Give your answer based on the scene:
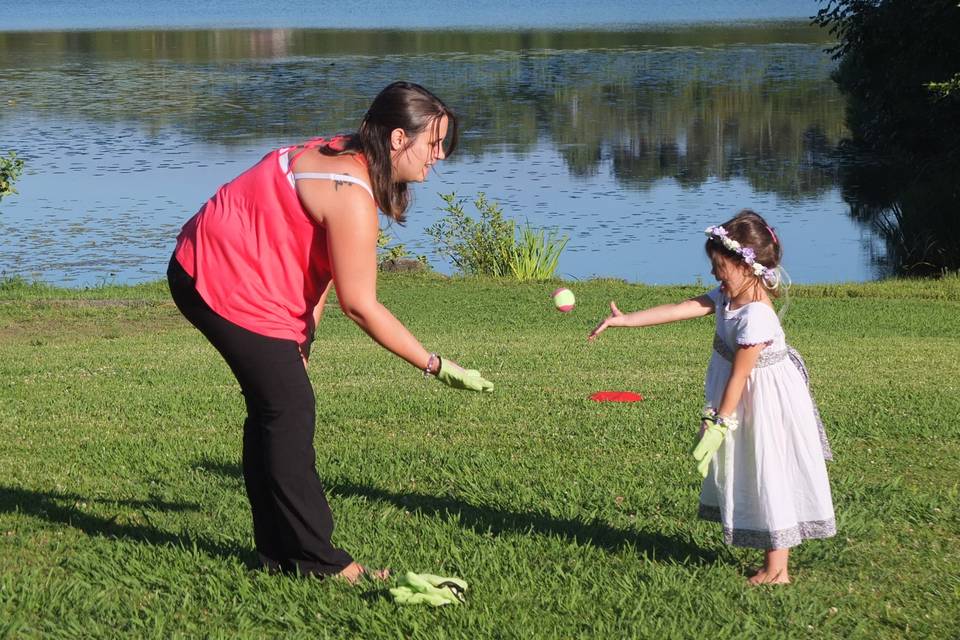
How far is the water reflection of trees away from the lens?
103ft

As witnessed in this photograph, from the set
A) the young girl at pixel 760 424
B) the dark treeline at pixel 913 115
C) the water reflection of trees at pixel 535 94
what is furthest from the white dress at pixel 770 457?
the water reflection of trees at pixel 535 94

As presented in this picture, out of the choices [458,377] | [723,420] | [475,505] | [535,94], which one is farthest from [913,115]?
[458,377]

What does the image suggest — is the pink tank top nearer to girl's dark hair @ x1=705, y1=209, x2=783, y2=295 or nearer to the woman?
the woman

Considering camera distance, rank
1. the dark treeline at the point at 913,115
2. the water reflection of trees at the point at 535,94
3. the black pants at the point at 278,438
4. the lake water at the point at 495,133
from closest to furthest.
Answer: the black pants at the point at 278,438, the dark treeline at the point at 913,115, the lake water at the point at 495,133, the water reflection of trees at the point at 535,94

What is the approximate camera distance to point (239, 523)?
4.98m

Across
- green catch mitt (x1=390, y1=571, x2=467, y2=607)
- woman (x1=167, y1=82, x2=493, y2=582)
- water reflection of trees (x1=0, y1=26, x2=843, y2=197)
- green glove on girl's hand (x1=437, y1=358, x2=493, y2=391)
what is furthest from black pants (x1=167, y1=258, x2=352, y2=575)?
water reflection of trees (x1=0, y1=26, x2=843, y2=197)

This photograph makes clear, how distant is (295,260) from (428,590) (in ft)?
3.73

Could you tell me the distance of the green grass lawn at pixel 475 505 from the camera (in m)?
4.07

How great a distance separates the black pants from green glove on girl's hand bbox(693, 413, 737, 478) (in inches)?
48.6

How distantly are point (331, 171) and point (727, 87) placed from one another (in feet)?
129

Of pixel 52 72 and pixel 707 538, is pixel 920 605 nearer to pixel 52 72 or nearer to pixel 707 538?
pixel 707 538

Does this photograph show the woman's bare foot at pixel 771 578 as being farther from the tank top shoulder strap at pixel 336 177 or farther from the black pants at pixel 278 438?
the tank top shoulder strap at pixel 336 177

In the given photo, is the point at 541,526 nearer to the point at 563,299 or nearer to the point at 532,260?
the point at 563,299

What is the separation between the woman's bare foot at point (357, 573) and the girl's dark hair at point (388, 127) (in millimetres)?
1209
